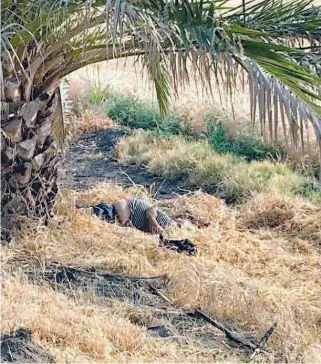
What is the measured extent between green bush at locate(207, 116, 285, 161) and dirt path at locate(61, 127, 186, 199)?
4.01 ft

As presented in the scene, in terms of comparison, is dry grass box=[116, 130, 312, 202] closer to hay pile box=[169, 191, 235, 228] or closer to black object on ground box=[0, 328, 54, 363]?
hay pile box=[169, 191, 235, 228]

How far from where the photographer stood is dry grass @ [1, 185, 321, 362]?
3434mm

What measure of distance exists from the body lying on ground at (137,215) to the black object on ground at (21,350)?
2849 mm

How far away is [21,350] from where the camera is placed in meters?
3.10

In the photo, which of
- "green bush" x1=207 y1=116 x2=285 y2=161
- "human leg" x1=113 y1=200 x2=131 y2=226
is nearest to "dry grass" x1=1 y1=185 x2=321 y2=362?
"human leg" x1=113 y1=200 x2=131 y2=226

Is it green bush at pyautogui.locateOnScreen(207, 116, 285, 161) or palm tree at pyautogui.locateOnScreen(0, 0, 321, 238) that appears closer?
palm tree at pyautogui.locateOnScreen(0, 0, 321, 238)

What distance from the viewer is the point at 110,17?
11.9ft

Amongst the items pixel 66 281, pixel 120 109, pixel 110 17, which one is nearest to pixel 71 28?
pixel 110 17

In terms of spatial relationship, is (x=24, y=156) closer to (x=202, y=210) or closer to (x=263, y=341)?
(x=263, y=341)

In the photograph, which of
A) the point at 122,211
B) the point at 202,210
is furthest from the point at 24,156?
the point at 202,210

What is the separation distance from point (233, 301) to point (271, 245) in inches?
73.8

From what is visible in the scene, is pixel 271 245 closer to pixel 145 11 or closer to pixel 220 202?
pixel 220 202

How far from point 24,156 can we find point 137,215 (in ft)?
5.50

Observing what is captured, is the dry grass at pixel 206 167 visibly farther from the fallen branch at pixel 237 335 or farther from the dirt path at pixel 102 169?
the fallen branch at pixel 237 335
